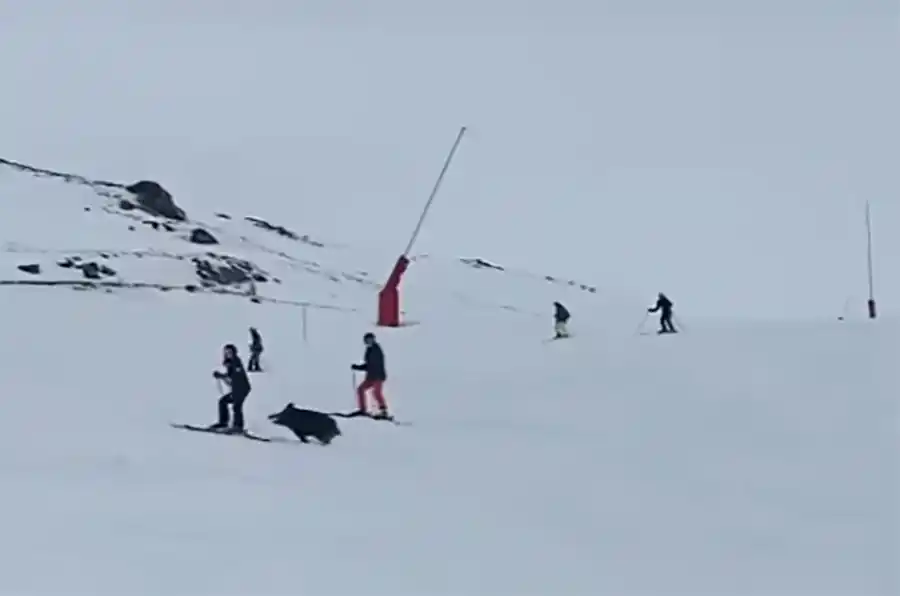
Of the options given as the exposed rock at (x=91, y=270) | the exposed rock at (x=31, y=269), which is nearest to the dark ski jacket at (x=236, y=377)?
the exposed rock at (x=31, y=269)

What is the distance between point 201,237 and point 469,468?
42.2 meters

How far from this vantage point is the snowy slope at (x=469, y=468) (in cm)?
974

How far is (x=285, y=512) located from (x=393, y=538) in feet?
4.20

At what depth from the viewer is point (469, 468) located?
1419cm

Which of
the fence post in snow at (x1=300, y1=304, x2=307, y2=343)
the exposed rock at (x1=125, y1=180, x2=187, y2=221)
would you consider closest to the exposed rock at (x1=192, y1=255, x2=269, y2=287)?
the fence post in snow at (x1=300, y1=304, x2=307, y2=343)

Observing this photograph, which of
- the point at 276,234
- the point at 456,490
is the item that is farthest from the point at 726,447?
the point at 276,234

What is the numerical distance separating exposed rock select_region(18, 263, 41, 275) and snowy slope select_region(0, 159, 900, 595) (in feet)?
27.6

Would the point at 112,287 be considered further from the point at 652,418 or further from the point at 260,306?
the point at 652,418

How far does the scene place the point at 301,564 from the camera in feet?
31.9

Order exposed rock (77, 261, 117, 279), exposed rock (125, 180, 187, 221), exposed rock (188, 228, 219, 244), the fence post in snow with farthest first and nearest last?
exposed rock (125, 180, 187, 221) → exposed rock (188, 228, 219, 244) → exposed rock (77, 261, 117, 279) → the fence post in snow

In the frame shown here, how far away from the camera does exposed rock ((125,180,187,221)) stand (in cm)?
6006

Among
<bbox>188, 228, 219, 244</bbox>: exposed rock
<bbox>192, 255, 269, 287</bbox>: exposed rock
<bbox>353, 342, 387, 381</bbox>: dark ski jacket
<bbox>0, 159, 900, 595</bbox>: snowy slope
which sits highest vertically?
<bbox>188, 228, 219, 244</bbox>: exposed rock

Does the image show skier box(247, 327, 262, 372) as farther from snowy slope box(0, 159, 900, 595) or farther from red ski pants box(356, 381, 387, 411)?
red ski pants box(356, 381, 387, 411)

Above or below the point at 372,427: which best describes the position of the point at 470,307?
above
